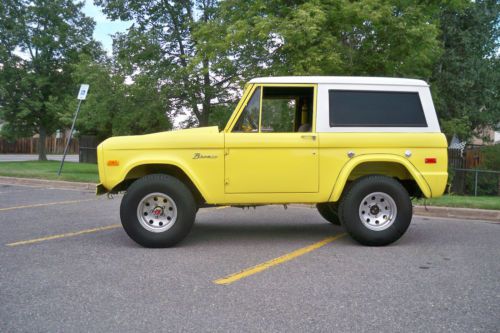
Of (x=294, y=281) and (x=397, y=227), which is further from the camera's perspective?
(x=397, y=227)

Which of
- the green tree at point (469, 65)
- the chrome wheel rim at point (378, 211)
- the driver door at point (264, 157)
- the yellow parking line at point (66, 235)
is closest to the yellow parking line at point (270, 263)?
the chrome wheel rim at point (378, 211)

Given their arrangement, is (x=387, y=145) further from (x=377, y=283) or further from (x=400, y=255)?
(x=377, y=283)

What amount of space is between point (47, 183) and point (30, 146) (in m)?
36.8

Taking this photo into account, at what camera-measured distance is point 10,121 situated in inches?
977

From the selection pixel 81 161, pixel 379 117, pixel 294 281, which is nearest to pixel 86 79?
pixel 81 161

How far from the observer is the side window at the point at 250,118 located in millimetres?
6074

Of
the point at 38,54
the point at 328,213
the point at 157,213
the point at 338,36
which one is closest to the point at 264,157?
the point at 157,213

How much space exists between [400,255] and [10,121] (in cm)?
2411

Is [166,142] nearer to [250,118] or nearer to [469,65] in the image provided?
[250,118]

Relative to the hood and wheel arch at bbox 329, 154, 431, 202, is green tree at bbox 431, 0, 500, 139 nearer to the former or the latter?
wheel arch at bbox 329, 154, 431, 202

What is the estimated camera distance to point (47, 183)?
45.7 feet

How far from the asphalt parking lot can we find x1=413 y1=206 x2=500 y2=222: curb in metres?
1.27

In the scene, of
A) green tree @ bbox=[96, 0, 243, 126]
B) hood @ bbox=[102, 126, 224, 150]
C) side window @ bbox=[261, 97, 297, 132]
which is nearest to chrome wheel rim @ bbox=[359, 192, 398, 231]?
side window @ bbox=[261, 97, 297, 132]

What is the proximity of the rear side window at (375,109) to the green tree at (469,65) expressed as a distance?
16538 mm
